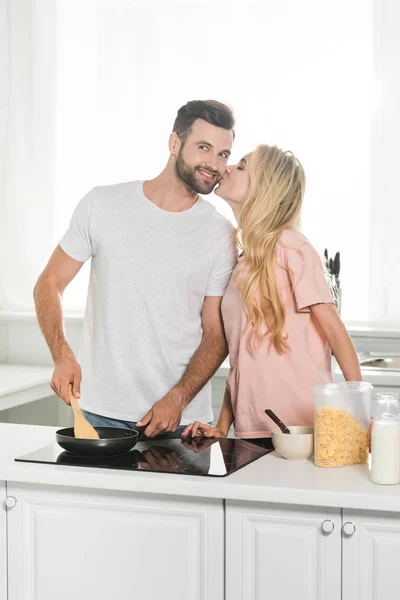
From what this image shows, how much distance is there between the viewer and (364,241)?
4.19 metres

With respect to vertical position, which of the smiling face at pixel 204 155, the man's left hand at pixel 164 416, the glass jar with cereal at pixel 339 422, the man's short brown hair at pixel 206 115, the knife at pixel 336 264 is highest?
the man's short brown hair at pixel 206 115

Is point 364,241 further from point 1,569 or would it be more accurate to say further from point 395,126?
point 1,569

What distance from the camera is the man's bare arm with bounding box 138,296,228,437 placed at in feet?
7.91

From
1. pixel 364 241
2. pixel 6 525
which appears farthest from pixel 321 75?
pixel 6 525

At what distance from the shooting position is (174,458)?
1982 mm

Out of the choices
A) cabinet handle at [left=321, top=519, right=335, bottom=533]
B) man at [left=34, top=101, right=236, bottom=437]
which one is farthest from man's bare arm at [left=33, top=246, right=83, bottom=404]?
cabinet handle at [left=321, top=519, right=335, bottom=533]

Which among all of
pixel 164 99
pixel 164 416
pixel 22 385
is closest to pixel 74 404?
pixel 164 416

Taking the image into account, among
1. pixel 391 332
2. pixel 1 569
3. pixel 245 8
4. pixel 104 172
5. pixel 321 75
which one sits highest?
pixel 245 8

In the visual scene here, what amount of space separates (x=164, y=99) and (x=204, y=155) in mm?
2050

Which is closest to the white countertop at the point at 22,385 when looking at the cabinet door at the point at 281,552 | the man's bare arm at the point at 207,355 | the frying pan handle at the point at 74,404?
the man's bare arm at the point at 207,355

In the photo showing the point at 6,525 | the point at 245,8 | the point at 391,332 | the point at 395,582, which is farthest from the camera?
the point at 245,8

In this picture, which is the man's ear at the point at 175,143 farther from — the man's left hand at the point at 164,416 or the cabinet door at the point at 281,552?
the cabinet door at the point at 281,552

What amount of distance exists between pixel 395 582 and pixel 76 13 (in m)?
3.63

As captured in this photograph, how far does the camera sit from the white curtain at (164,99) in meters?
4.21
